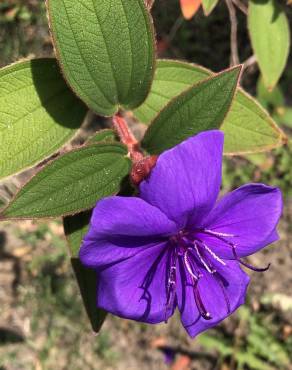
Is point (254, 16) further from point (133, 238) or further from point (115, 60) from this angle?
point (133, 238)

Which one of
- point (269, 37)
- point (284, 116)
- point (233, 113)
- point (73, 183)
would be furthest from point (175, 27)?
point (73, 183)

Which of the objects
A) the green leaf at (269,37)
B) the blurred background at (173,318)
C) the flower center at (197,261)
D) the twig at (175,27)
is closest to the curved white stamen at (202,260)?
the flower center at (197,261)

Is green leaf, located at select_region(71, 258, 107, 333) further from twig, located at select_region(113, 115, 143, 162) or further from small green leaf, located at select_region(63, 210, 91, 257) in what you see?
twig, located at select_region(113, 115, 143, 162)

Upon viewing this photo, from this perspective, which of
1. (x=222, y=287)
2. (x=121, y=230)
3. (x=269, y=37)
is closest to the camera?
(x=121, y=230)

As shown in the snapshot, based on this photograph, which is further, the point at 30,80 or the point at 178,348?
the point at 178,348

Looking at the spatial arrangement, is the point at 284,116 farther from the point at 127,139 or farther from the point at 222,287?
the point at 222,287

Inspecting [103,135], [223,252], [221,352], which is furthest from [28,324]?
[223,252]
